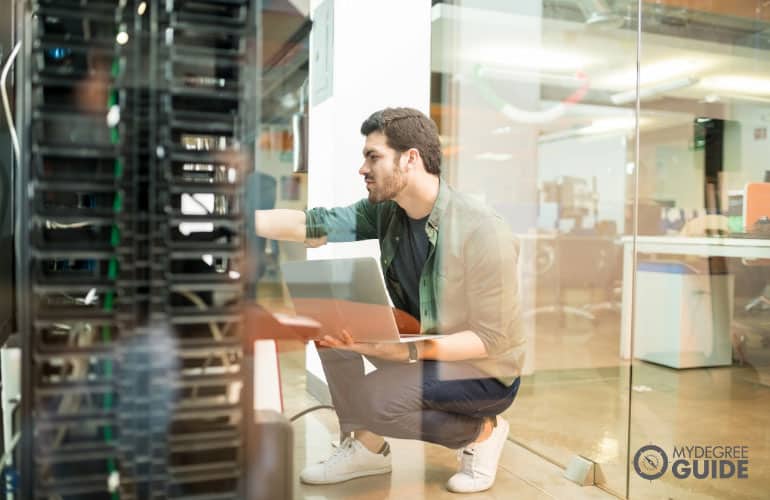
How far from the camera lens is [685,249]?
269cm

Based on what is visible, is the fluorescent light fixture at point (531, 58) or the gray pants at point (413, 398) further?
the fluorescent light fixture at point (531, 58)

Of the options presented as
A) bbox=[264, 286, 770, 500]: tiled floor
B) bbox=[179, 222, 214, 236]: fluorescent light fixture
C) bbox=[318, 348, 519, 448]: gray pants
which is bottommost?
bbox=[264, 286, 770, 500]: tiled floor

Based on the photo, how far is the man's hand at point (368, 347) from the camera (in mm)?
1294

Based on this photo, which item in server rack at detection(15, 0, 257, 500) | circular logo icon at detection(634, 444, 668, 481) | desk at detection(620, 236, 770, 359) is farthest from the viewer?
desk at detection(620, 236, 770, 359)

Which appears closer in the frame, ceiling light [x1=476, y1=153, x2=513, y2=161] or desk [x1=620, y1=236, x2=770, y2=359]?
desk [x1=620, y1=236, x2=770, y2=359]

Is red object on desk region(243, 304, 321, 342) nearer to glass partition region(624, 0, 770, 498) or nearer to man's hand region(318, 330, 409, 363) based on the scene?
man's hand region(318, 330, 409, 363)

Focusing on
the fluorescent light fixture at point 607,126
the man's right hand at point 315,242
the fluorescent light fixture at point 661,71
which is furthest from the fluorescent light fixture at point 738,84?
the man's right hand at point 315,242

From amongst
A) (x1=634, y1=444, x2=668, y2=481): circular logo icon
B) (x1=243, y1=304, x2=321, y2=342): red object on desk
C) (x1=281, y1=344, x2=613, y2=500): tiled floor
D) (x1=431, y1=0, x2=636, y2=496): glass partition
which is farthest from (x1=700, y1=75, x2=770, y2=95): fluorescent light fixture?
(x1=243, y1=304, x2=321, y2=342): red object on desk

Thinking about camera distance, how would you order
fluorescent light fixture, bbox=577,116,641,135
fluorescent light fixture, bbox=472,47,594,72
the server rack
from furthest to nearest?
fluorescent light fixture, bbox=577,116,641,135 < fluorescent light fixture, bbox=472,47,594,72 < the server rack

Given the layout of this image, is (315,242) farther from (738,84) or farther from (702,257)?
(738,84)

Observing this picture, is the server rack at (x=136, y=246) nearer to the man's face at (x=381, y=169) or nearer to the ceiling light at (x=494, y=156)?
the man's face at (x=381, y=169)

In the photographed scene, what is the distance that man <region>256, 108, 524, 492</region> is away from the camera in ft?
4.45

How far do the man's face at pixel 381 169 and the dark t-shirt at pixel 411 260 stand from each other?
8 cm

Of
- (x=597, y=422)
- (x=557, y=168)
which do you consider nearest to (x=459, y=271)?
(x=597, y=422)
